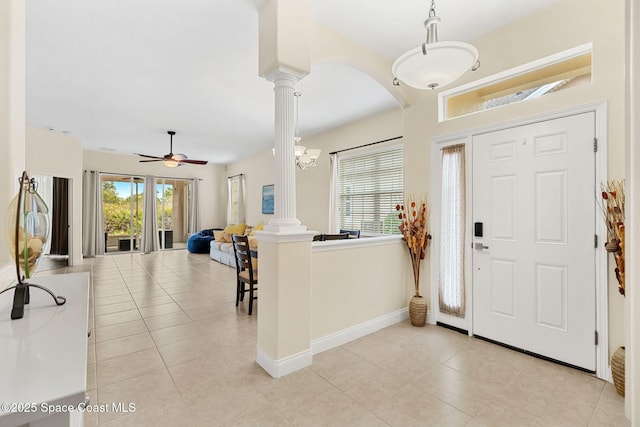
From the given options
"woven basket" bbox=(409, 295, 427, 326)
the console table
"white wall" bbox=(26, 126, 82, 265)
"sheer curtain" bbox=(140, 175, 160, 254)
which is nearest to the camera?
the console table

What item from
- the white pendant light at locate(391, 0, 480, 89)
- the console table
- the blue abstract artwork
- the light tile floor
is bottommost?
the light tile floor

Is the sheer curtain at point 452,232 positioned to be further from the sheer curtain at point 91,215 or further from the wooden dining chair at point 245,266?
the sheer curtain at point 91,215

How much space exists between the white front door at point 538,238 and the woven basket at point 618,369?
0.23 metres

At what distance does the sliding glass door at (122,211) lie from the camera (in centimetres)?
866

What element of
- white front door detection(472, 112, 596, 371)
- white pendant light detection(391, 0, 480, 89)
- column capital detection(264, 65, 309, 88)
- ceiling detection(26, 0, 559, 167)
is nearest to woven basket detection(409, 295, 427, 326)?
white front door detection(472, 112, 596, 371)

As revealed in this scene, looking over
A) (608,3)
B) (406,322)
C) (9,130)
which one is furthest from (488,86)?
(9,130)

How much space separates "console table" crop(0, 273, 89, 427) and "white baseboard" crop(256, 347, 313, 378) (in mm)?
1521

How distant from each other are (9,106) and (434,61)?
2.27 m

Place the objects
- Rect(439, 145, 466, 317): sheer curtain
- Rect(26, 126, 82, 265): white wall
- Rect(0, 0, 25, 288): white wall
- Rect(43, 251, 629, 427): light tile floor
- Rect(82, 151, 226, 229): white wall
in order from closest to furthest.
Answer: Rect(0, 0, 25, 288): white wall → Rect(43, 251, 629, 427): light tile floor → Rect(439, 145, 466, 317): sheer curtain → Rect(26, 126, 82, 265): white wall → Rect(82, 151, 226, 229): white wall

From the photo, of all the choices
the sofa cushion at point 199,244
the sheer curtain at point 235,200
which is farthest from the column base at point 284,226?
the sheer curtain at point 235,200

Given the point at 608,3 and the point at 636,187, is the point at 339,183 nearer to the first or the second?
the point at 608,3

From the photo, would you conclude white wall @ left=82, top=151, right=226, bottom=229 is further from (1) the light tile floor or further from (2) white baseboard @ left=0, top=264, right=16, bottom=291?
(2) white baseboard @ left=0, top=264, right=16, bottom=291

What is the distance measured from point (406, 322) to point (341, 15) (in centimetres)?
331

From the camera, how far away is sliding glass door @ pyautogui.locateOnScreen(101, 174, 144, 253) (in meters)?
8.66
